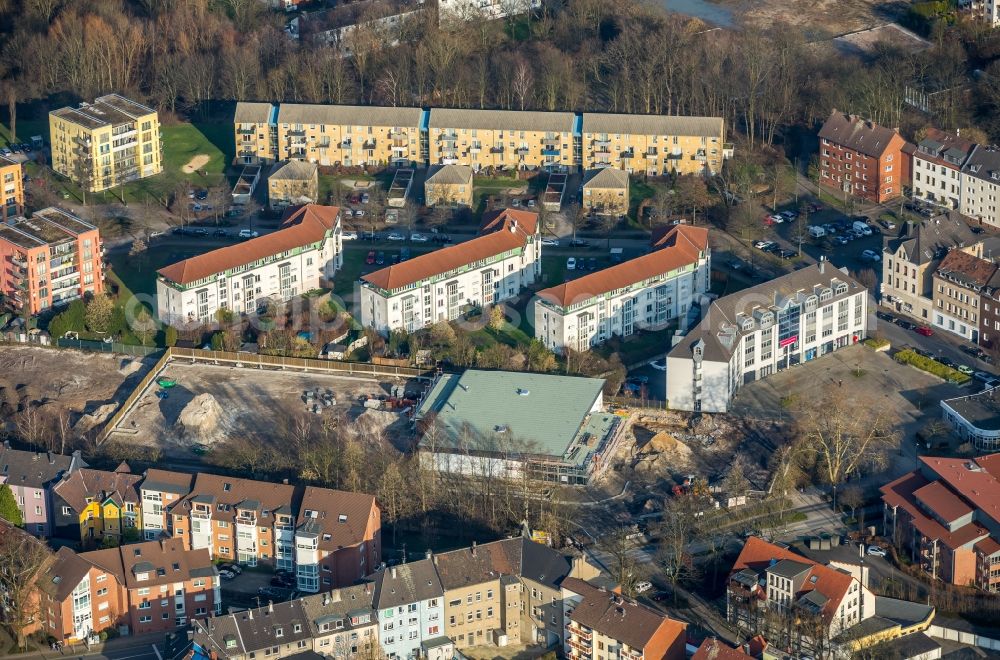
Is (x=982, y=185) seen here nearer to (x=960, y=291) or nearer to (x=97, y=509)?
(x=960, y=291)

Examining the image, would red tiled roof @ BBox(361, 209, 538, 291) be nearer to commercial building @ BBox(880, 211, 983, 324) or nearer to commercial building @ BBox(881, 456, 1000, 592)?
commercial building @ BBox(880, 211, 983, 324)

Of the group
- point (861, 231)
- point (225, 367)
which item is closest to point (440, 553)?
point (225, 367)

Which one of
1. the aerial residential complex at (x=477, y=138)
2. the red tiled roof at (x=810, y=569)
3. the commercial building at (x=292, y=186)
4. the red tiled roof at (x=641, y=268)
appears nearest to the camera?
the red tiled roof at (x=810, y=569)

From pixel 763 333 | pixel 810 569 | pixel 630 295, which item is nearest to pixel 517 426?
pixel 763 333

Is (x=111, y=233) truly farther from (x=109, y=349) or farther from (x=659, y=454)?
(x=659, y=454)

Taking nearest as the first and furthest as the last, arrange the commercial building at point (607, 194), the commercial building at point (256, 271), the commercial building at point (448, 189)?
1. the commercial building at point (256, 271)
2. the commercial building at point (607, 194)
3. the commercial building at point (448, 189)

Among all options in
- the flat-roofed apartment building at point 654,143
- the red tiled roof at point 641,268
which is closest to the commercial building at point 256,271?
the red tiled roof at point 641,268

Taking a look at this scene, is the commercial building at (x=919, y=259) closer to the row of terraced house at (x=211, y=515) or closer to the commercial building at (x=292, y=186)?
the commercial building at (x=292, y=186)
